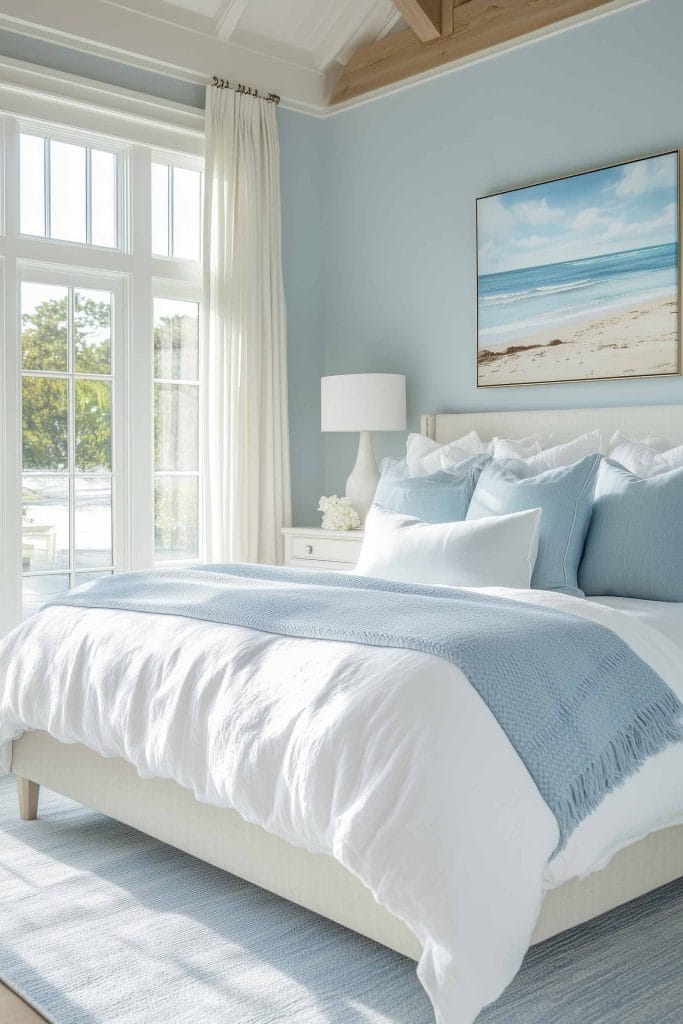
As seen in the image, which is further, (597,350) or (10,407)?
(10,407)

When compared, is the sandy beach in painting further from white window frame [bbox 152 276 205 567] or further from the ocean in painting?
white window frame [bbox 152 276 205 567]

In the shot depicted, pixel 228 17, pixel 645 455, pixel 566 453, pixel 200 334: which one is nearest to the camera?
pixel 645 455

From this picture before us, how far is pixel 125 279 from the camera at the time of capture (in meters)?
4.68

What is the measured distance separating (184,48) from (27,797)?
3243 millimetres

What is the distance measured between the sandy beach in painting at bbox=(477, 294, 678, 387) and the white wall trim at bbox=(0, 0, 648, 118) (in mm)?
1172

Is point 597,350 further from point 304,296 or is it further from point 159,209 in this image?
point 159,209

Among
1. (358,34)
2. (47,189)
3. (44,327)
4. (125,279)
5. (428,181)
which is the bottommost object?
(44,327)

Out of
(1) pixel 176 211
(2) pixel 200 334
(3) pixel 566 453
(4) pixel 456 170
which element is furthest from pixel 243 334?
(3) pixel 566 453

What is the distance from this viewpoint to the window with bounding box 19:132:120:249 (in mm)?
4367

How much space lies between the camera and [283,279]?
5133 millimetres

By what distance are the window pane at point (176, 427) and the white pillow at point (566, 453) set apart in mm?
1783

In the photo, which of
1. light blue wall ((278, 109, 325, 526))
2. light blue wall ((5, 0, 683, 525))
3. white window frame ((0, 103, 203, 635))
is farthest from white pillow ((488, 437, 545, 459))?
white window frame ((0, 103, 203, 635))

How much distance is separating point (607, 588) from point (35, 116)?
9.78 feet

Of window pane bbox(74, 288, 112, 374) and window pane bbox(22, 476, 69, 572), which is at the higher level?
window pane bbox(74, 288, 112, 374)
